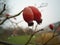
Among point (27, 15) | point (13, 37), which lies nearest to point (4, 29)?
point (13, 37)

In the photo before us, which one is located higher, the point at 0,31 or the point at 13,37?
the point at 0,31

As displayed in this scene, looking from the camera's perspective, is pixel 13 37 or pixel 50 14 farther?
pixel 50 14

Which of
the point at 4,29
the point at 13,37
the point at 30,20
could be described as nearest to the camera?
the point at 30,20

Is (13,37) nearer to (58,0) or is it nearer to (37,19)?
(58,0)

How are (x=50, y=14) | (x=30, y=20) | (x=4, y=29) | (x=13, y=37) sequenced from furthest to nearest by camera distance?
(x=50, y=14) → (x=13, y=37) → (x=4, y=29) → (x=30, y=20)

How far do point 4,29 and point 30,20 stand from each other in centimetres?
74

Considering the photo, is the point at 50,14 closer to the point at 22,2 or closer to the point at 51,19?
the point at 51,19

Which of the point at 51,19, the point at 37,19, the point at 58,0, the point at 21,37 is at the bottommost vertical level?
the point at 21,37

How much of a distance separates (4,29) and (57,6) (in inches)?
21.5

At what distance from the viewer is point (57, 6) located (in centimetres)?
123

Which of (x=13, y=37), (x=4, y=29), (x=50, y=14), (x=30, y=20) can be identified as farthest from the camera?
(x=50, y=14)

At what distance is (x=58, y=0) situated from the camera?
122 centimetres

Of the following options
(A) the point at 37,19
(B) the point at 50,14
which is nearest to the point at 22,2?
(B) the point at 50,14

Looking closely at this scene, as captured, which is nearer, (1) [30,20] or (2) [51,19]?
(1) [30,20]
